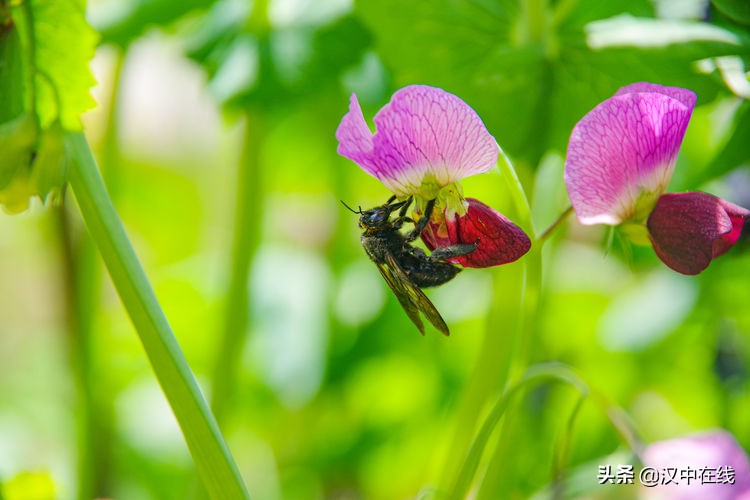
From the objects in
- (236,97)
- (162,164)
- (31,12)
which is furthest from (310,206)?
(31,12)

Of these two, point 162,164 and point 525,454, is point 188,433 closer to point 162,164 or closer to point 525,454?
point 525,454

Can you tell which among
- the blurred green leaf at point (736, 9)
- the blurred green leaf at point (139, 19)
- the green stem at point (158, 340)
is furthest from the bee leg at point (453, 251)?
the blurred green leaf at point (139, 19)

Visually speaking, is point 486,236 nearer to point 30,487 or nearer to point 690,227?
point 690,227

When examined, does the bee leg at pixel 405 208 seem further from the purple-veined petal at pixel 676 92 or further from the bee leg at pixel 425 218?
the purple-veined petal at pixel 676 92

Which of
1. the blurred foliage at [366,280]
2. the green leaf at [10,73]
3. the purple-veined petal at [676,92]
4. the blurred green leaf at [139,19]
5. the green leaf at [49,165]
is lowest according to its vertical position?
the blurred foliage at [366,280]

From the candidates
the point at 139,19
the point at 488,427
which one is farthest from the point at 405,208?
the point at 139,19

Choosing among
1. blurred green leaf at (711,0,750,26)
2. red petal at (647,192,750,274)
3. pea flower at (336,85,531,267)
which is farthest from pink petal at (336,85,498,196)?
blurred green leaf at (711,0,750,26)

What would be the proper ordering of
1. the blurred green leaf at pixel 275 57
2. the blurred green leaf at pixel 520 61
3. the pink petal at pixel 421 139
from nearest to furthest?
the pink petal at pixel 421 139, the blurred green leaf at pixel 520 61, the blurred green leaf at pixel 275 57
